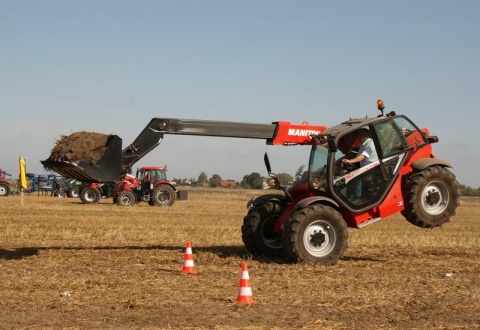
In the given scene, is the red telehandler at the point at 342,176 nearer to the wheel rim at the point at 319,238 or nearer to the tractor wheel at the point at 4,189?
the wheel rim at the point at 319,238

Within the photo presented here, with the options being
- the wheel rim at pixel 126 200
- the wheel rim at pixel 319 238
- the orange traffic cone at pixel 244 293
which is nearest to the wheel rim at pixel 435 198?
the wheel rim at pixel 319 238

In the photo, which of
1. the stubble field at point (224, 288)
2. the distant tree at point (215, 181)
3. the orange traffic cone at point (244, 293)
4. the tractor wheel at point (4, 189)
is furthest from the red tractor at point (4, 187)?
the distant tree at point (215, 181)

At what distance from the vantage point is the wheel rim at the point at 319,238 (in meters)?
11.8

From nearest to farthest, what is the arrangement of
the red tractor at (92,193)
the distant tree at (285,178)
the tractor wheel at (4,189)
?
the distant tree at (285,178) → the red tractor at (92,193) → the tractor wheel at (4,189)

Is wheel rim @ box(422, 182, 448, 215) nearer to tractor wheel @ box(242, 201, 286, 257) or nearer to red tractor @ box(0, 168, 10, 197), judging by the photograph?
tractor wheel @ box(242, 201, 286, 257)

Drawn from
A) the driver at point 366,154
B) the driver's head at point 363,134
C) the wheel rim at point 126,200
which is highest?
the driver's head at point 363,134

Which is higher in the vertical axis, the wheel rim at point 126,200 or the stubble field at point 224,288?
the wheel rim at point 126,200

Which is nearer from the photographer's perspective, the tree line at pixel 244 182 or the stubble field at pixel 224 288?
the stubble field at pixel 224 288

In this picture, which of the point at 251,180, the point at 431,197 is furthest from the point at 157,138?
the point at 251,180

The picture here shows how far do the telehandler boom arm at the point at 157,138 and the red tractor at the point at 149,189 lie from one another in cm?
2348

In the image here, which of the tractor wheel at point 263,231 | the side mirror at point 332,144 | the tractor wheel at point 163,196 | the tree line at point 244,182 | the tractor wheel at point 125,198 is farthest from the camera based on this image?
the tree line at point 244,182

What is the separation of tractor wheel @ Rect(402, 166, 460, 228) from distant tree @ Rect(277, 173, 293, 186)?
7.13 feet

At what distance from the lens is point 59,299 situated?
8.55 meters

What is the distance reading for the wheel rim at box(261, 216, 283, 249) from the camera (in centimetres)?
1291
